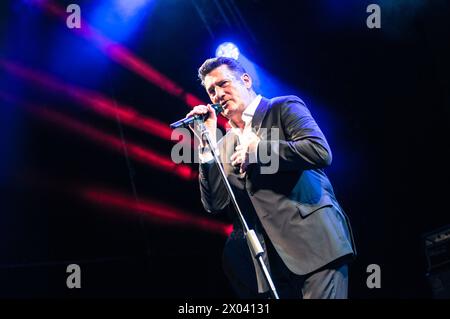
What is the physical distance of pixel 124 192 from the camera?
3777 millimetres

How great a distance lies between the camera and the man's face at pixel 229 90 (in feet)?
7.32

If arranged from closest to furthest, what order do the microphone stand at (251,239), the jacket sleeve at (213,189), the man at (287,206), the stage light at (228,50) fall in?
the microphone stand at (251,239)
the man at (287,206)
the jacket sleeve at (213,189)
the stage light at (228,50)

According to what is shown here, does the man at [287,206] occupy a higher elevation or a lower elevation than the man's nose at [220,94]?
lower

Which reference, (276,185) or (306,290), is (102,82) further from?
(306,290)

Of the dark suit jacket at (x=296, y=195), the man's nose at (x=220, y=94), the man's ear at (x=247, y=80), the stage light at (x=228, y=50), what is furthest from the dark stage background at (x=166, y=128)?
the dark suit jacket at (x=296, y=195)

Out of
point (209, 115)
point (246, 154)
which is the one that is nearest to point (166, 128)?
point (209, 115)

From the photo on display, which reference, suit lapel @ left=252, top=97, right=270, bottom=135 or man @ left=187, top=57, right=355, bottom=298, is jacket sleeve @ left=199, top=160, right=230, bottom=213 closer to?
man @ left=187, top=57, right=355, bottom=298

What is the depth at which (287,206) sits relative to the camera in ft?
6.02

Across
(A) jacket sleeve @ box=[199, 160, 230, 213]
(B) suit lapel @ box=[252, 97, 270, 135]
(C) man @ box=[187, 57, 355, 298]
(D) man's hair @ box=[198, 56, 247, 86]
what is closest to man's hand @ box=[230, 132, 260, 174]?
(C) man @ box=[187, 57, 355, 298]

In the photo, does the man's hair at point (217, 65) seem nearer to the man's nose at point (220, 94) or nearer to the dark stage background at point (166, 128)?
the man's nose at point (220, 94)

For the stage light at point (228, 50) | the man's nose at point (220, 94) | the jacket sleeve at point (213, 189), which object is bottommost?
the jacket sleeve at point (213, 189)

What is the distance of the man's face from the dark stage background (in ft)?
4.90
